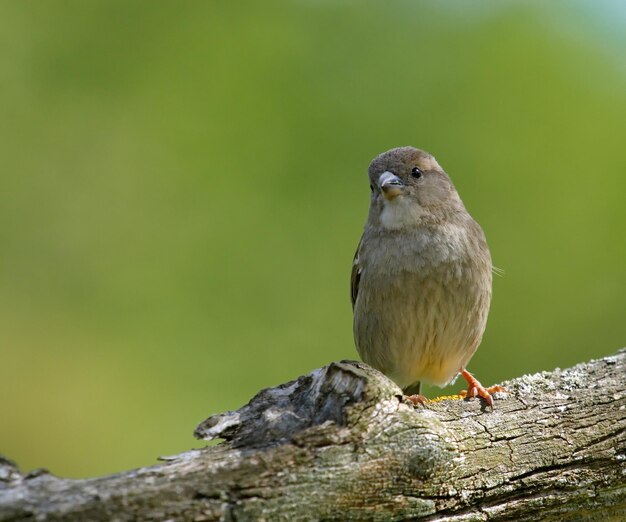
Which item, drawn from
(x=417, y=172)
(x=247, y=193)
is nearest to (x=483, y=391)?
(x=417, y=172)

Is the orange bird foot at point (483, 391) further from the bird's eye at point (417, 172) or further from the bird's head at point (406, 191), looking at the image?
the bird's eye at point (417, 172)

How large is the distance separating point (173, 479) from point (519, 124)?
4244 mm

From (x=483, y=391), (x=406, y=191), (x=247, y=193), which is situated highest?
(x=247, y=193)

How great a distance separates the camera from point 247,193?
19.4 ft

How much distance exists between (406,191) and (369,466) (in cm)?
233

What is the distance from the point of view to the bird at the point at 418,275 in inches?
187

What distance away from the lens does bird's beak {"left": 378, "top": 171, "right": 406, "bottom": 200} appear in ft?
15.9

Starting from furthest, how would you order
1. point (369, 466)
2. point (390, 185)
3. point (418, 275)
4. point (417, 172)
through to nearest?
1. point (417, 172)
2. point (390, 185)
3. point (418, 275)
4. point (369, 466)

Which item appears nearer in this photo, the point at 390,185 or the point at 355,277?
the point at 390,185

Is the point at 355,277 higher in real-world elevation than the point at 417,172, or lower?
lower

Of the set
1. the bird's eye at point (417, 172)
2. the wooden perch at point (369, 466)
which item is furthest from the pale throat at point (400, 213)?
the wooden perch at point (369, 466)

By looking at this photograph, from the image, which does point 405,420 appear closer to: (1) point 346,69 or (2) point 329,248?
(2) point 329,248

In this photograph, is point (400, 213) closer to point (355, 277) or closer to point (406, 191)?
point (406, 191)

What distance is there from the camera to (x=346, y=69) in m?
6.14
